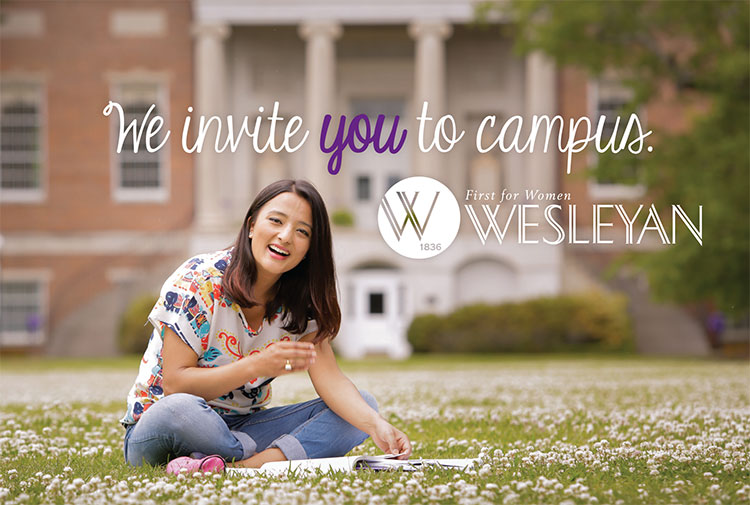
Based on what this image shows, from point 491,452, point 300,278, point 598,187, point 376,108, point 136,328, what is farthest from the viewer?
point 376,108

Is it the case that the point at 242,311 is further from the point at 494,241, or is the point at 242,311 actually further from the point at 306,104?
the point at 306,104

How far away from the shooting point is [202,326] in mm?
4422

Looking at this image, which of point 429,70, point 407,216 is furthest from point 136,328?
point 407,216

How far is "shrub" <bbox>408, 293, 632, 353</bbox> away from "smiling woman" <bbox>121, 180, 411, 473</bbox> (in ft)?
62.8

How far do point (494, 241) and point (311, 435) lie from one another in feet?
70.9

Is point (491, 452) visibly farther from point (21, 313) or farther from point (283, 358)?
point (21, 313)

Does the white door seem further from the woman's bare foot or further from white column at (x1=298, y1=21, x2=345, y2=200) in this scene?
the woman's bare foot

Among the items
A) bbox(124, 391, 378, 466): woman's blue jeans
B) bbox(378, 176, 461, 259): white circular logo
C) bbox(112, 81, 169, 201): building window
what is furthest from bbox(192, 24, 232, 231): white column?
bbox(124, 391, 378, 466): woman's blue jeans

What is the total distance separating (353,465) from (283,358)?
0.69 metres

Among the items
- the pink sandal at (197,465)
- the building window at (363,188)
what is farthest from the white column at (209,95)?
the pink sandal at (197,465)

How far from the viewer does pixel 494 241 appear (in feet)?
85.7

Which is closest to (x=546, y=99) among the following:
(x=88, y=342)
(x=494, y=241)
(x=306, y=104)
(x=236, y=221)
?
(x=494, y=241)

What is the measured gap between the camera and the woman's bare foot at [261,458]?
460cm

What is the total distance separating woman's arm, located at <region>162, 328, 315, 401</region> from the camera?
4164 mm
